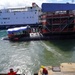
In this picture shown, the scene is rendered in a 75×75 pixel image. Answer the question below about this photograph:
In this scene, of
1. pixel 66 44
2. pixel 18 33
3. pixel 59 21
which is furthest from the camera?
pixel 59 21

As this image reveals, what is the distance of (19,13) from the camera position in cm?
10131

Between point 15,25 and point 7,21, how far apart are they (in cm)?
430

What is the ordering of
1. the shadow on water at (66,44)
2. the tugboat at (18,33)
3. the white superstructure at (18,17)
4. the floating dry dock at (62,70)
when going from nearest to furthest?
the floating dry dock at (62,70), the shadow on water at (66,44), the tugboat at (18,33), the white superstructure at (18,17)

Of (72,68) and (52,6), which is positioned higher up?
(52,6)

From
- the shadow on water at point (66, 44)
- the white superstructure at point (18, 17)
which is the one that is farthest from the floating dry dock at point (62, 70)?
the white superstructure at point (18, 17)

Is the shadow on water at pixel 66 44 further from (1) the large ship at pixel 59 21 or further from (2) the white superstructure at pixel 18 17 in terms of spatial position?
(2) the white superstructure at pixel 18 17

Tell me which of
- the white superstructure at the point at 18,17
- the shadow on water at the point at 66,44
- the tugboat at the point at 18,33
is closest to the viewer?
the shadow on water at the point at 66,44

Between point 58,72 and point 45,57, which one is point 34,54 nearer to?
point 45,57

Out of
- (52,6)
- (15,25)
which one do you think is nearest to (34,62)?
(52,6)

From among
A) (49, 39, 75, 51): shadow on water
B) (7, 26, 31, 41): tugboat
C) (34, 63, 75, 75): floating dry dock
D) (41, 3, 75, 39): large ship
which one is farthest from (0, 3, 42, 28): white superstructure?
(34, 63, 75, 75): floating dry dock

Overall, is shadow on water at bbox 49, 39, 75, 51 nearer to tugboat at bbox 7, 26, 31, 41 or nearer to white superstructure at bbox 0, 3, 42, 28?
tugboat at bbox 7, 26, 31, 41

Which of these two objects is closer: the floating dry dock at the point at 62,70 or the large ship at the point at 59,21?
the floating dry dock at the point at 62,70

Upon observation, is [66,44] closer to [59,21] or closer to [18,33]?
[59,21]

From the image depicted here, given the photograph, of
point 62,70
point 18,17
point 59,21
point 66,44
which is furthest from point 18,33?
point 18,17
